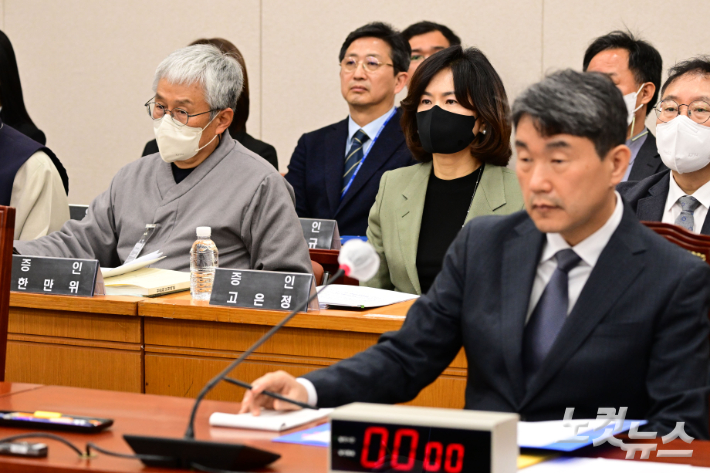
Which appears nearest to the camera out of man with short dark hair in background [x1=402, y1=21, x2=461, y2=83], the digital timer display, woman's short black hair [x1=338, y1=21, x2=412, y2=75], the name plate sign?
the digital timer display

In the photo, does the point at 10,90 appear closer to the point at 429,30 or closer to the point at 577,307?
the point at 429,30

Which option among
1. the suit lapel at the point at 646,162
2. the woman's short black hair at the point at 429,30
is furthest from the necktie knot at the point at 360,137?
the suit lapel at the point at 646,162

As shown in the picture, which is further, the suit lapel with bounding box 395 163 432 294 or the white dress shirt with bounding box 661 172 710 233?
the suit lapel with bounding box 395 163 432 294

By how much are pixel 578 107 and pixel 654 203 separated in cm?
137

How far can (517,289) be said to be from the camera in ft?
4.75

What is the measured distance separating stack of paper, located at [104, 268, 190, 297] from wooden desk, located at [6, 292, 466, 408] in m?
0.04

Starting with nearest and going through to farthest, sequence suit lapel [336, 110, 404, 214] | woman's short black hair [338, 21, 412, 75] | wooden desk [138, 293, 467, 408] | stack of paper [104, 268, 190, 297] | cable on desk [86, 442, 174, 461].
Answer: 1. cable on desk [86, 442, 174, 461]
2. wooden desk [138, 293, 467, 408]
3. stack of paper [104, 268, 190, 297]
4. suit lapel [336, 110, 404, 214]
5. woman's short black hair [338, 21, 412, 75]

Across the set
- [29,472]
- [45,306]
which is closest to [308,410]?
[29,472]

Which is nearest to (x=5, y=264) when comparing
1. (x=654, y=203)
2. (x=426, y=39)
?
(x=654, y=203)

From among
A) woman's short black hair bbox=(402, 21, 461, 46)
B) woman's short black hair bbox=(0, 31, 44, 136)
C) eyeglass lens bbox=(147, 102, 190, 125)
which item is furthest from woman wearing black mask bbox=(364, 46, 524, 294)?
woman's short black hair bbox=(402, 21, 461, 46)

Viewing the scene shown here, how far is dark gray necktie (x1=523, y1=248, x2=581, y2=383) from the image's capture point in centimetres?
142

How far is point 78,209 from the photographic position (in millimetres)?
3865

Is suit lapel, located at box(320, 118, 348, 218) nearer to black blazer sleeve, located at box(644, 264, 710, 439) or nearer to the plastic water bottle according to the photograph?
the plastic water bottle

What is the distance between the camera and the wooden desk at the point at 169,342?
214 cm
